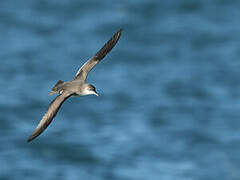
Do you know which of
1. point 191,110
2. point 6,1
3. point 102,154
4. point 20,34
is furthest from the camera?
point 6,1

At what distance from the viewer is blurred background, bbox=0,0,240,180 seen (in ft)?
144

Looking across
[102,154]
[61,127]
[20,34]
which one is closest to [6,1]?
[20,34]

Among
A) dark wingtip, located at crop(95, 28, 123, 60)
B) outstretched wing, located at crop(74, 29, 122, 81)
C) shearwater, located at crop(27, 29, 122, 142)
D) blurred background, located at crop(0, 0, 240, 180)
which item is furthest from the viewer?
blurred background, located at crop(0, 0, 240, 180)

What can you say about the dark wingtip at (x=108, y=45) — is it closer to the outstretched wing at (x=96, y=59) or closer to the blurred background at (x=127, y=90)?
the outstretched wing at (x=96, y=59)

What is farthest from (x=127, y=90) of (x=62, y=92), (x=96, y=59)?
(x=62, y=92)

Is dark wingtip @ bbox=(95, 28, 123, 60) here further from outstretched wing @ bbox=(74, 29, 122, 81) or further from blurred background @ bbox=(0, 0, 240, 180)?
blurred background @ bbox=(0, 0, 240, 180)

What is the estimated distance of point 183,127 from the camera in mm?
46531

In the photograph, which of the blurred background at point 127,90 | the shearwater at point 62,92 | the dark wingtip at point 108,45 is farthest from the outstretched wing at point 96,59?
the blurred background at point 127,90

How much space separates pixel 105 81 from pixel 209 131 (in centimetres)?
786

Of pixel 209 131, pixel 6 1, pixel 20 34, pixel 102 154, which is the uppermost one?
pixel 6 1

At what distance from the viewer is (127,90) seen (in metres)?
47.8

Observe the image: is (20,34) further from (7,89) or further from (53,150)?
(53,150)

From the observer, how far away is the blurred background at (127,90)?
144 ft

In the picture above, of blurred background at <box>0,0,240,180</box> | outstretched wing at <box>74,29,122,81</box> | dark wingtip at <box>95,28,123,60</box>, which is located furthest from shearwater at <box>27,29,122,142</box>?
blurred background at <box>0,0,240,180</box>
